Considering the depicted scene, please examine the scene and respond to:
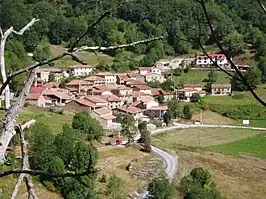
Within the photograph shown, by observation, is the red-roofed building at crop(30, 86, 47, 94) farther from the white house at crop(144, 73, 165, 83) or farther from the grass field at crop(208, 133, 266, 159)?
the grass field at crop(208, 133, 266, 159)

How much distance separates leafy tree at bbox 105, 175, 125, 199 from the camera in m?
10.7

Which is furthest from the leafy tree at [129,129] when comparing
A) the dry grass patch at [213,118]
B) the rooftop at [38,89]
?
the rooftop at [38,89]

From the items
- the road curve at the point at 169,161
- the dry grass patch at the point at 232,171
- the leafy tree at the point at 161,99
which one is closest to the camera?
the dry grass patch at the point at 232,171

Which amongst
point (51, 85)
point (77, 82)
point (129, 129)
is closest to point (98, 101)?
point (77, 82)

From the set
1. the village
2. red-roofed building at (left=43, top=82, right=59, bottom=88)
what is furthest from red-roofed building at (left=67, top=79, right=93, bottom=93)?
red-roofed building at (left=43, top=82, right=59, bottom=88)

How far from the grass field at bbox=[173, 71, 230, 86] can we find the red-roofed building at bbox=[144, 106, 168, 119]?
5.26 metres

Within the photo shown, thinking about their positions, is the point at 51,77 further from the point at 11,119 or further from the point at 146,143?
the point at 11,119

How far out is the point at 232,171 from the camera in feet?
42.4

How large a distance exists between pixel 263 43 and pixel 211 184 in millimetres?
18040

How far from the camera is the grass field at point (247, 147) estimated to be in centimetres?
1538

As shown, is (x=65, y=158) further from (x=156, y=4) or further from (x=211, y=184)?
(x=156, y=4)

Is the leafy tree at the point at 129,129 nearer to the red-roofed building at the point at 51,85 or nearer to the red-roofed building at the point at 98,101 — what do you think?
the red-roofed building at the point at 98,101

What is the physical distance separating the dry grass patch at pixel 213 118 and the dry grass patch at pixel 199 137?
1061mm

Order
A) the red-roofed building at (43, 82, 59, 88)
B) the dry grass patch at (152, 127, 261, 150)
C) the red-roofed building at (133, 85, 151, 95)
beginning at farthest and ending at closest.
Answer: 1. the red-roofed building at (133, 85, 151, 95)
2. the red-roofed building at (43, 82, 59, 88)
3. the dry grass patch at (152, 127, 261, 150)
